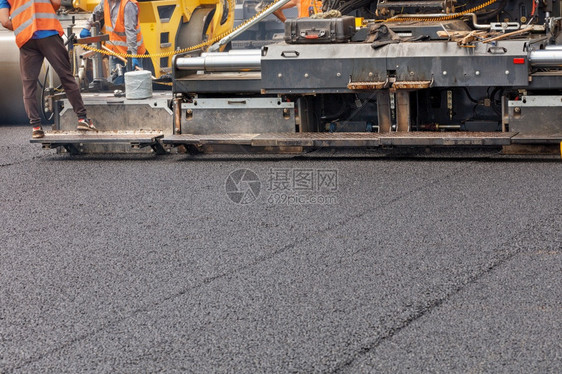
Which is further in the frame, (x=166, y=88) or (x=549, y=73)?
(x=166, y=88)

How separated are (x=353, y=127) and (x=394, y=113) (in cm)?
51

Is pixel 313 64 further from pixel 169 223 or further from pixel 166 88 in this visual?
pixel 166 88

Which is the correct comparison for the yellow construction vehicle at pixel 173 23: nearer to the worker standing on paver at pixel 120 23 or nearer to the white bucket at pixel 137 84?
the worker standing on paver at pixel 120 23

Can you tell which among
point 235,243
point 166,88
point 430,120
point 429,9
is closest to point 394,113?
point 430,120

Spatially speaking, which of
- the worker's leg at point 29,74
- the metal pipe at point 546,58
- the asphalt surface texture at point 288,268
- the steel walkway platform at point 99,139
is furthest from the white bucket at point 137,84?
the metal pipe at point 546,58

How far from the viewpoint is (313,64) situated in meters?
8.00

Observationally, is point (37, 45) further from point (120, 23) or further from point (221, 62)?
point (120, 23)

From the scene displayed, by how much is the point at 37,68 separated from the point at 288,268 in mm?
4545

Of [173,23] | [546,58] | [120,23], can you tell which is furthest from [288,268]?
[173,23]

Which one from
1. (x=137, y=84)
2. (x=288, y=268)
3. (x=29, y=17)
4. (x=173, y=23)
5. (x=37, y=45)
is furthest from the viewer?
(x=173, y=23)

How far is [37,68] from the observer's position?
877 centimetres

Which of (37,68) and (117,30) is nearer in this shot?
(37,68)

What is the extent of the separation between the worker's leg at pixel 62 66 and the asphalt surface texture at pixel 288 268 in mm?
985

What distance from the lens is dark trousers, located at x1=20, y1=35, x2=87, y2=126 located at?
8.67 meters
